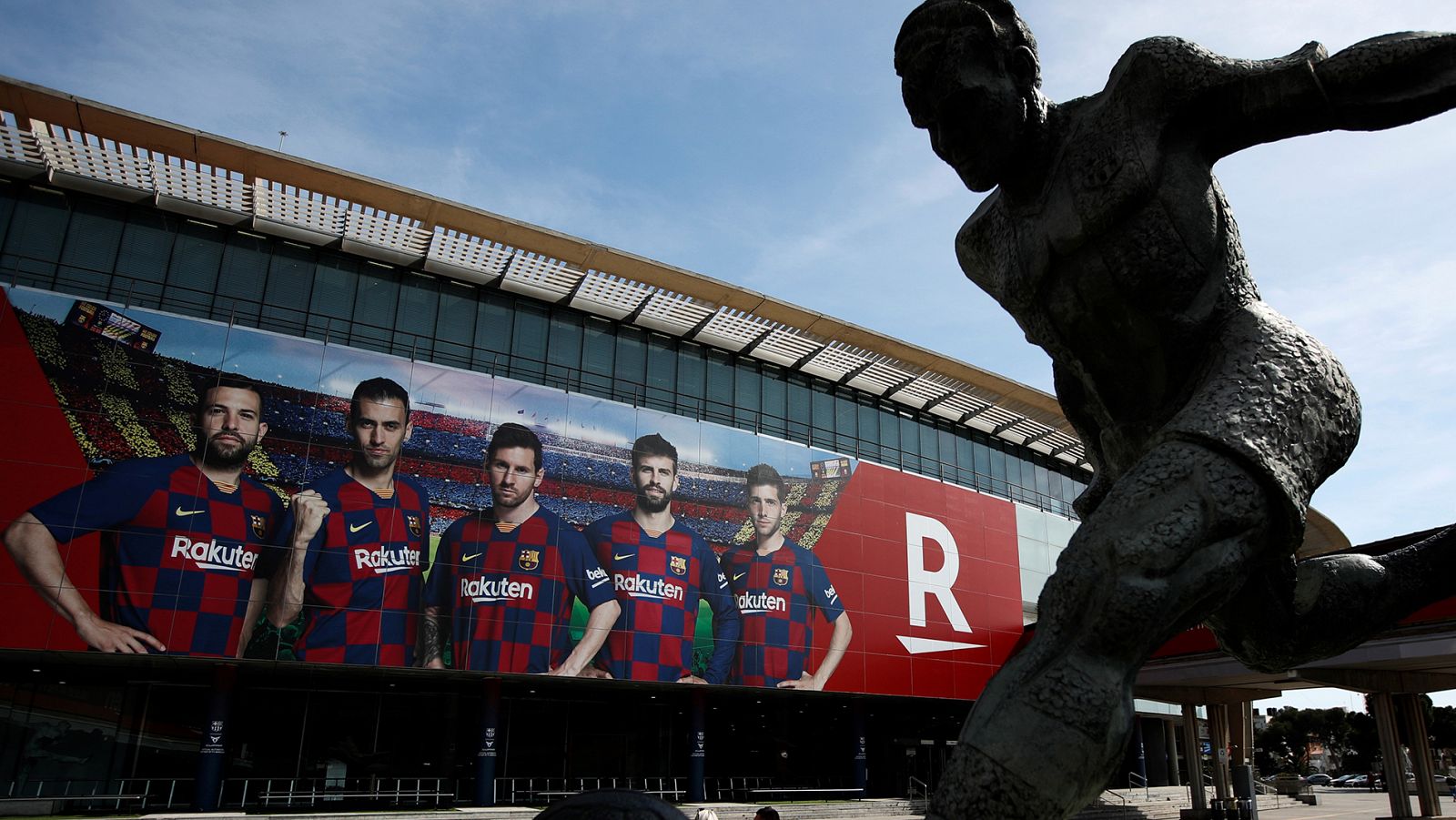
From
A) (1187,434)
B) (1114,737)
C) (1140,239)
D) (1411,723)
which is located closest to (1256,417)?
(1187,434)

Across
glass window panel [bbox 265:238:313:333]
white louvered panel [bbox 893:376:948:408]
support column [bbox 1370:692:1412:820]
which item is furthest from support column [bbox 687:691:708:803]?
support column [bbox 1370:692:1412:820]

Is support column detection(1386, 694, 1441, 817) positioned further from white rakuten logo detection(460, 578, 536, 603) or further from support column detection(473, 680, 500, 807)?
support column detection(473, 680, 500, 807)

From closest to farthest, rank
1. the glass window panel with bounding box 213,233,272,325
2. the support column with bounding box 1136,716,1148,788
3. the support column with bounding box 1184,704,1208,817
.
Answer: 1. the glass window panel with bounding box 213,233,272,325
2. the support column with bounding box 1184,704,1208,817
3. the support column with bounding box 1136,716,1148,788

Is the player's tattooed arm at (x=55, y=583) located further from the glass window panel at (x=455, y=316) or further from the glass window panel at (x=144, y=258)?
the glass window panel at (x=455, y=316)

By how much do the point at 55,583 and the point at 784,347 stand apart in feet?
65.4

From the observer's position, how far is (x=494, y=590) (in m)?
22.4

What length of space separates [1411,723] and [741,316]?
19437 mm

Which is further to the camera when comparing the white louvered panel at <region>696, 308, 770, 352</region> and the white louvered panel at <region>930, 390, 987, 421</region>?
the white louvered panel at <region>930, 390, 987, 421</region>

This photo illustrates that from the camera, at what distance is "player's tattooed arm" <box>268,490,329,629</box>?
1988cm

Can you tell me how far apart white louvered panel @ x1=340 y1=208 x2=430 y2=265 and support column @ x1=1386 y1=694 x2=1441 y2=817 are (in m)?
26.0

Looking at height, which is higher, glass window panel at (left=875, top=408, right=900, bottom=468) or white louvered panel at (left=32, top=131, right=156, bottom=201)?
white louvered panel at (left=32, top=131, right=156, bottom=201)

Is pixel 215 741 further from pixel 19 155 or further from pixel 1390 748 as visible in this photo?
pixel 1390 748

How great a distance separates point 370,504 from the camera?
2155cm

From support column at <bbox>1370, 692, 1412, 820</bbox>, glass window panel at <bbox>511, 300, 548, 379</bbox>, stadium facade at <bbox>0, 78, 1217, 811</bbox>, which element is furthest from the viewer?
glass window panel at <bbox>511, 300, 548, 379</bbox>
